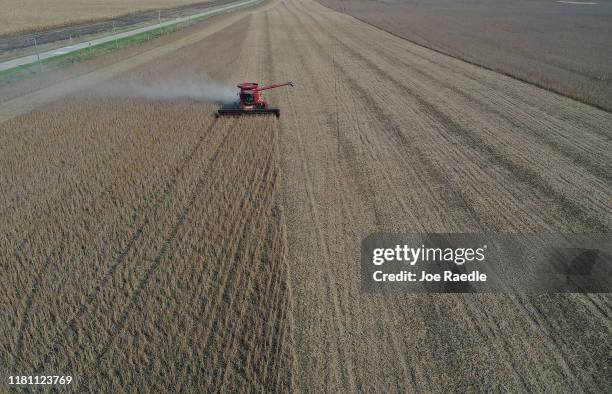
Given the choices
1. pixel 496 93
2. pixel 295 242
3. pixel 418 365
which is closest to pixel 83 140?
pixel 295 242

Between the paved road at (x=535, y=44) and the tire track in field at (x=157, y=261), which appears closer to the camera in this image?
the tire track in field at (x=157, y=261)

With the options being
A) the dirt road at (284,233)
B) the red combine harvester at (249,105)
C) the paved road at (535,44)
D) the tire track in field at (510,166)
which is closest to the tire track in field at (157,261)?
the dirt road at (284,233)

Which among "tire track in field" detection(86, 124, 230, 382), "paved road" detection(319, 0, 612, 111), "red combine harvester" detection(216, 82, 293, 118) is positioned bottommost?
"tire track in field" detection(86, 124, 230, 382)

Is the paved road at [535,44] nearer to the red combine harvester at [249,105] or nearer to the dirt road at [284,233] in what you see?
the dirt road at [284,233]

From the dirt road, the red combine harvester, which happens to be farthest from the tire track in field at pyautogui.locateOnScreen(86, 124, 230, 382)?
the red combine harvester

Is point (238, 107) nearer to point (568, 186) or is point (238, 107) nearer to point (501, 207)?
point (501, 207)

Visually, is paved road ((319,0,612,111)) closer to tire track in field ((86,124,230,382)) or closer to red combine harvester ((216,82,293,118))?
red combine harvester ((216,82,293,118))

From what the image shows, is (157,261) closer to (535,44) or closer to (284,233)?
(284,233)

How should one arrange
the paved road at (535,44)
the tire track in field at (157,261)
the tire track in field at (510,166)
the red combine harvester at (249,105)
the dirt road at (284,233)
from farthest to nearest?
the paved road at (535,44) → the red combine harvester at (249,105) → the tire track in field at (510,166) → the tire track in field at (157,261) → the dirt road at (284,233)
